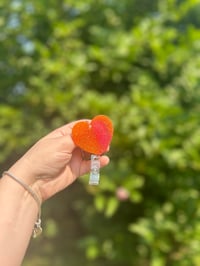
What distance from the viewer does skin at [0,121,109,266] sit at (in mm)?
1228

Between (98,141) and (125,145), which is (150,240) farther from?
(98,141)

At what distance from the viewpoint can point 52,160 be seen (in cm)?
129

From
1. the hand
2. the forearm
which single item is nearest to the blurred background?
Answer: the hand

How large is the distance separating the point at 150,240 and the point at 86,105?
779 millimetres

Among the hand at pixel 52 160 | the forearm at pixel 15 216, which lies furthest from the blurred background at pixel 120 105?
the forearm at pixel 15 216

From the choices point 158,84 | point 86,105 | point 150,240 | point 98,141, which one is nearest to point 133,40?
point 158,84

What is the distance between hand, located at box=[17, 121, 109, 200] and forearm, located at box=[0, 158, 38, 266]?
31 millimetres

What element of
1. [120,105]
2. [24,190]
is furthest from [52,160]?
A: [120,105]

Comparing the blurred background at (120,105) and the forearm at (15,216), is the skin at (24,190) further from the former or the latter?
the blurred background at (120,105)

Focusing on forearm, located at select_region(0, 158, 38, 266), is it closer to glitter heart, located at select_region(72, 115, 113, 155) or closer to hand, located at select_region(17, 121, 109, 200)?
hand, located at select_region(17, 121, 109, 200)

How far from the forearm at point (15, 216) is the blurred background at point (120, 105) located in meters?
1.23

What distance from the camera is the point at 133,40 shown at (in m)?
2.62

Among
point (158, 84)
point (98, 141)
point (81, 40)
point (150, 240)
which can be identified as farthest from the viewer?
point (81, 40)

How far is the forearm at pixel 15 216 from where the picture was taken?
48.1 inches
